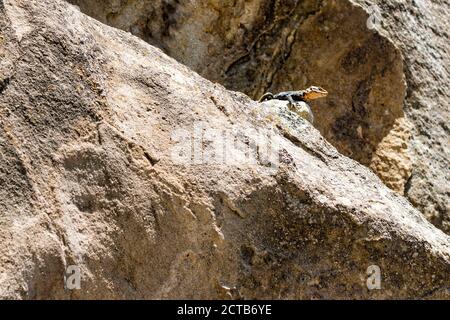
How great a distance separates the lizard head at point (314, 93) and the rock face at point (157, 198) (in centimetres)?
173

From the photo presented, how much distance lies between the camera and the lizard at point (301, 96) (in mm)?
6984

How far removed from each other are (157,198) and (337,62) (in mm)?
3318

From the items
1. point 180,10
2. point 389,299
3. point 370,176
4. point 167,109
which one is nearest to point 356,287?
point 389,299

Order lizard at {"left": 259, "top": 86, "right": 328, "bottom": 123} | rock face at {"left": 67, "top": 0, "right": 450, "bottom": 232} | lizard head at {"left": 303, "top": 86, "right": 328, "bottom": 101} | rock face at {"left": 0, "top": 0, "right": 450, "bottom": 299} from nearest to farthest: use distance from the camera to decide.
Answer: rock face at {"left": 0, "top": 0, "right": 450, "bottom": 299} < lizard at {"left": 259, "top": 86, "right": 328, "bottom": 123} < lizard head at {"left": 303, "top": 86, "right": 328, "bottom": 101} < rock face at {"left": 67, "top": 0, "right": 450, "bottom": 232}

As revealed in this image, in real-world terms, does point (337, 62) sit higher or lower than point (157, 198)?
higher

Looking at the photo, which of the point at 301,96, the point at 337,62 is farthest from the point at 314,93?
the point at 337,62

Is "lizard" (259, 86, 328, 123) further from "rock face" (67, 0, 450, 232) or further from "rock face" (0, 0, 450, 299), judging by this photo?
"rock face" (0, 0, 450, 299)

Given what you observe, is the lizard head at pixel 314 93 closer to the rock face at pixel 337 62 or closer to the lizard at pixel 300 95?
the lizard at pixel 300 95

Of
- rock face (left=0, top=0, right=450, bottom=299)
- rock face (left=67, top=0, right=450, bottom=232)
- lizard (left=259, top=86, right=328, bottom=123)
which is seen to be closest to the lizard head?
lizard (left=259, top=86, right=328, bottom=123)

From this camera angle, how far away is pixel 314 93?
23.9ft

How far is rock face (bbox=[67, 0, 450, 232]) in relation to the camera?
7.80 m

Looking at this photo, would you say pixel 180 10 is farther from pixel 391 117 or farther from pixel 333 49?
pixel 391 117

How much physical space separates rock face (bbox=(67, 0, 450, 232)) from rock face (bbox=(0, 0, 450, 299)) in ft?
7.52

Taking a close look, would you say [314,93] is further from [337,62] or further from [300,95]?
[337,62]
